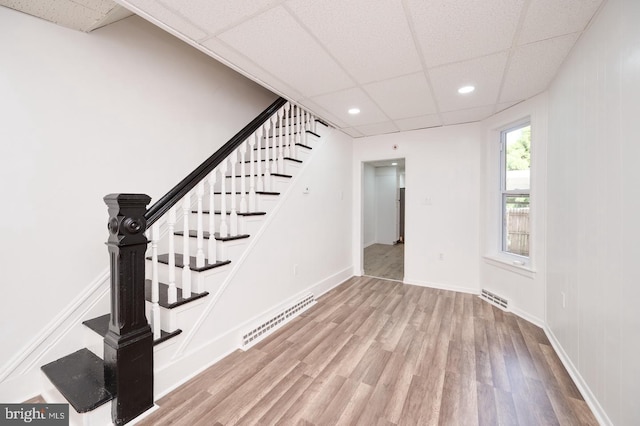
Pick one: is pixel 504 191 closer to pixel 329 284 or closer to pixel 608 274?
pixel 608 274

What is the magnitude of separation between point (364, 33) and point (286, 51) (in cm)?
62

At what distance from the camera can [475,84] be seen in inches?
95.1

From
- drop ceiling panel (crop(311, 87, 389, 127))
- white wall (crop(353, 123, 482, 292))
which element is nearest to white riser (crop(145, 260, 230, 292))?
drop ceiling panel (crop(311, 87, 389, 127))

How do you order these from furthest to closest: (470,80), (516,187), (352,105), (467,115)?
(467,115), (516,187), (352,105), (470,80)

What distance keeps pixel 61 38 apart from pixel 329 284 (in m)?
3.71

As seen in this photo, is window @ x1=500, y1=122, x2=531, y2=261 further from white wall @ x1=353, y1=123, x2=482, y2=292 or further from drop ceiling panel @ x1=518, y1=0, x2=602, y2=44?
drop ceiling panel @ x1=518, y1=0, x2=602, y2=44

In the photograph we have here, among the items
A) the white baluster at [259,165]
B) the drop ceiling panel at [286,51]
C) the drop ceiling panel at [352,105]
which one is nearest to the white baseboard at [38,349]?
the white baluster at [259,165]

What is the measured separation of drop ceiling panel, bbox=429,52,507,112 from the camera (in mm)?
2055

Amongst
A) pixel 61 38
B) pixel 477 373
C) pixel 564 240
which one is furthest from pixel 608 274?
pixel 61 38

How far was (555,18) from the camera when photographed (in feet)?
5.10

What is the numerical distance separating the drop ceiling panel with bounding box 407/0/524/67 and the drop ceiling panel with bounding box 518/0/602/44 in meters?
0.08

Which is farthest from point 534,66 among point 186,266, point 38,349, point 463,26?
point 38,349

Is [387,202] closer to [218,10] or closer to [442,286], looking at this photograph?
[442,286]

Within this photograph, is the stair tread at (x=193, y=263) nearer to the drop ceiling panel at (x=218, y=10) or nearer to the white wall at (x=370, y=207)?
the drop ceiling panel at (x=218, y=10)
